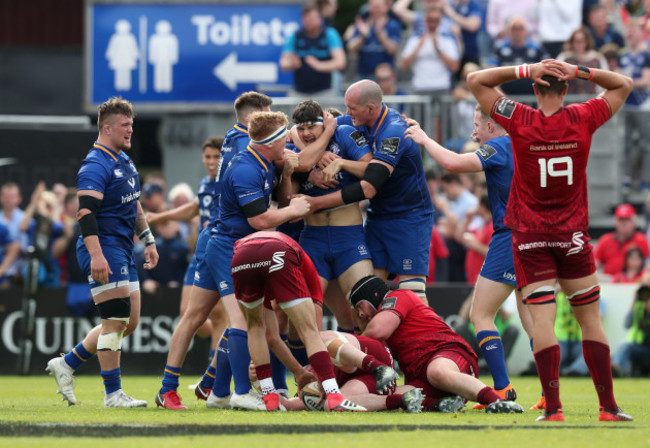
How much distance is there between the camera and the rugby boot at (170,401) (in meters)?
9.73

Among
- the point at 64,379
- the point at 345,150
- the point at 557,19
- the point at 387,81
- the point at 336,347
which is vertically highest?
the point at 557,19

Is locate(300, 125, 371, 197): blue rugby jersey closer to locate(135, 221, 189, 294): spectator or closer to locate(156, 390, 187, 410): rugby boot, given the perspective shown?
locate(156, 390, 187, 410): rugby boot

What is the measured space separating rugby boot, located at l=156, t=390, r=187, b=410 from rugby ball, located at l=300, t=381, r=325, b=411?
1.21m

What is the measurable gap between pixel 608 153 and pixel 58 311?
9470mm

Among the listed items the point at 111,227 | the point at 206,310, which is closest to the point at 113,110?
the point at 111,227

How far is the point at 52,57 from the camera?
2650cm

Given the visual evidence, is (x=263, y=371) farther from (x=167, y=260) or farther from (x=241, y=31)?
(x=241, y=31)

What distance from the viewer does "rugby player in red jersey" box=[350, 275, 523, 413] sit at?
9273mm

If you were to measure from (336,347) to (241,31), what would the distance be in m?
13.2

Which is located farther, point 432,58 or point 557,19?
point 557,19

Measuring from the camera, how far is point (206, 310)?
10125 mm

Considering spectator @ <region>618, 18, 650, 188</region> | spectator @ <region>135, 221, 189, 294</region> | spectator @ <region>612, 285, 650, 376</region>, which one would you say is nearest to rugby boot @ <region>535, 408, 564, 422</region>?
spectator @ <region>612, 285, 650, 376</region>

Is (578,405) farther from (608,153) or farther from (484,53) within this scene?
(484,53)

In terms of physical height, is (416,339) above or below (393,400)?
above
